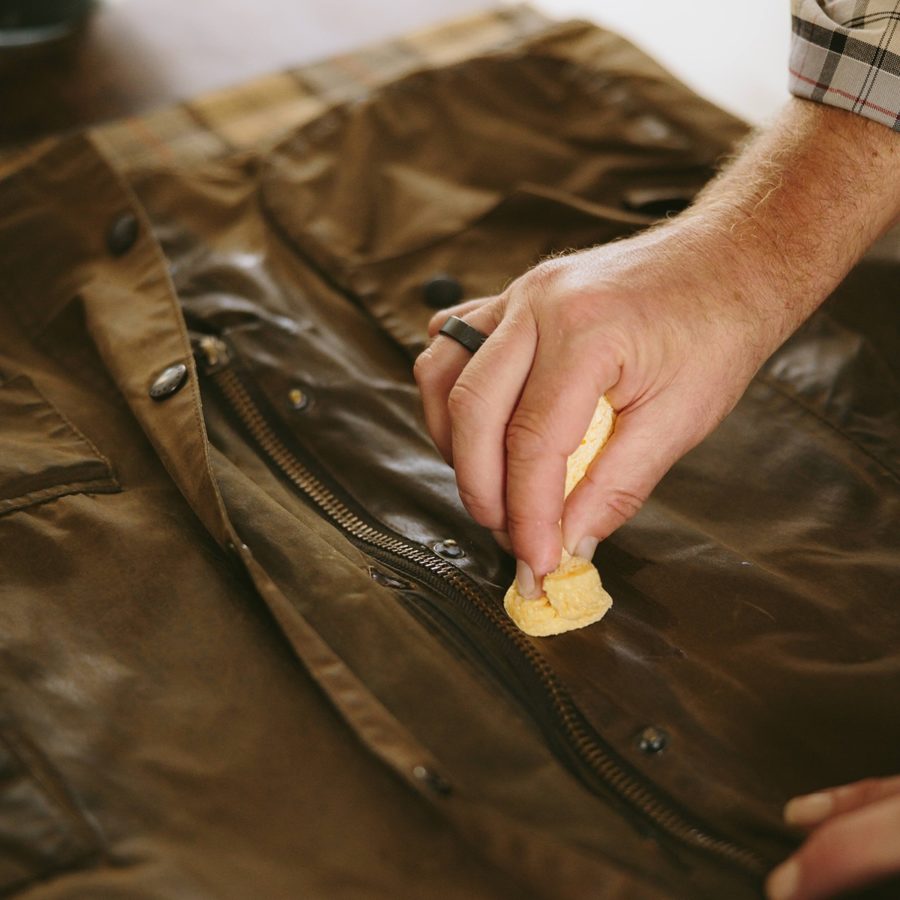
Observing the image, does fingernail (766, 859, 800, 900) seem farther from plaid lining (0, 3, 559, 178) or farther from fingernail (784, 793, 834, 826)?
plaid lining (0, 3, 559, 178)

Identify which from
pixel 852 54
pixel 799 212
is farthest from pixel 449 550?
pixel 852 54

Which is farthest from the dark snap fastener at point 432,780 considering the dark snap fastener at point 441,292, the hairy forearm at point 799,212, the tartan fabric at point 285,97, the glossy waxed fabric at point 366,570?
the tartan fabric at point 285,97

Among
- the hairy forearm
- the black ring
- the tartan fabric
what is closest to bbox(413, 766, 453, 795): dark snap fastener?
the black ring

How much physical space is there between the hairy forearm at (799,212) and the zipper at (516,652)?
0.33 meters

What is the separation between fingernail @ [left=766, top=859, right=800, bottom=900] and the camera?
540 millimetres

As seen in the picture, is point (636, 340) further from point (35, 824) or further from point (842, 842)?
point (35, 824)

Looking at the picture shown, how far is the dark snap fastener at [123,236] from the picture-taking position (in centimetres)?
99

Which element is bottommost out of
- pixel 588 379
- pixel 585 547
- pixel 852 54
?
pixel 585 547

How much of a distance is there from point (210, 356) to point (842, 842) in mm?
687

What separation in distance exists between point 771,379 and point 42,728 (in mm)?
698

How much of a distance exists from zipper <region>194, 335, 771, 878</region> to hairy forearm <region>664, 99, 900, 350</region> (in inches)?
13.0

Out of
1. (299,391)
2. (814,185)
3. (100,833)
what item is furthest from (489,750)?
(814,185)

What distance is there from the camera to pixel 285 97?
136 centimetres

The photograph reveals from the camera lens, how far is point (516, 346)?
705 mm
